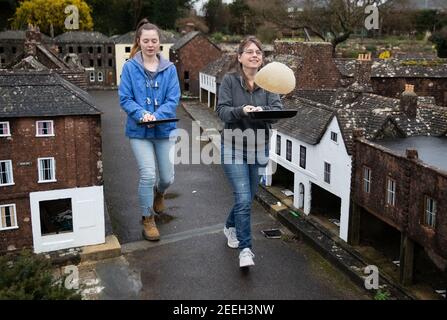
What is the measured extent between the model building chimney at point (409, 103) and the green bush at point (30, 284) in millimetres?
14004

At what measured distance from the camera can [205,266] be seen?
11289mm

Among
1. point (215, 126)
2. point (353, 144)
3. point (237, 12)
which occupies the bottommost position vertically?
point (215, 126)

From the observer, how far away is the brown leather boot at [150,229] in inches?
466

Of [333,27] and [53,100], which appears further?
[333,27]

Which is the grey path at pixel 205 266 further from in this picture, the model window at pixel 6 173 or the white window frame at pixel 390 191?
the model window at pixel 6 173

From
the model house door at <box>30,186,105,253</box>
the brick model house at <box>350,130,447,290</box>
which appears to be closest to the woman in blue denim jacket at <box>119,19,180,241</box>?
the model house door at <box>30,186,105,253</box>

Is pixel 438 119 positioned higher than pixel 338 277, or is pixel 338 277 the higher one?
pixel 438 119

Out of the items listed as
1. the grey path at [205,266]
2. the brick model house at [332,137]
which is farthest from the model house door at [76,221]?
the brick model house at [332,137]

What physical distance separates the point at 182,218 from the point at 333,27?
5006 centimetres

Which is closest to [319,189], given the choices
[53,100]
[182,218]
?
[182,218]

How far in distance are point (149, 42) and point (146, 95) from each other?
101cm

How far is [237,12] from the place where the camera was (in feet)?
284

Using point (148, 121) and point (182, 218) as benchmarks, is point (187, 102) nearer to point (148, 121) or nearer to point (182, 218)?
point (182, 218)

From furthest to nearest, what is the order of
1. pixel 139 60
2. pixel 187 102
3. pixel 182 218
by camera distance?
pixel 187 102, pixel 182 218, pixel 139 60
